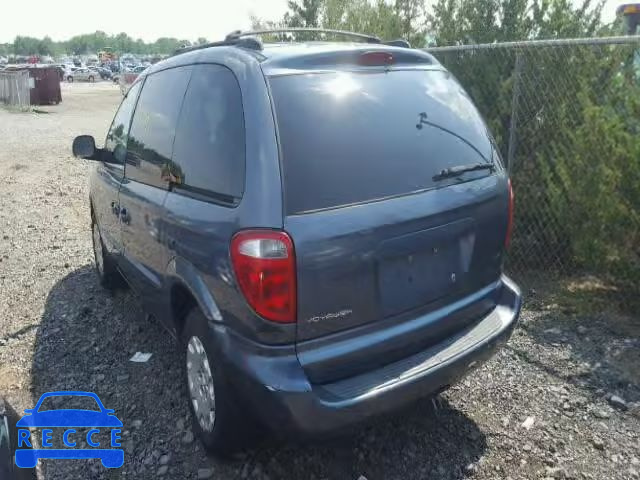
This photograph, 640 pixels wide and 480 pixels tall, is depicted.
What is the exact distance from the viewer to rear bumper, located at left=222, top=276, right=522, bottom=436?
218 cm

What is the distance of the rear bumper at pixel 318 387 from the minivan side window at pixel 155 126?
1.24 m

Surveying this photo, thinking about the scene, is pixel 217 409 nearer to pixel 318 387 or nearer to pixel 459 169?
pixel 318 387

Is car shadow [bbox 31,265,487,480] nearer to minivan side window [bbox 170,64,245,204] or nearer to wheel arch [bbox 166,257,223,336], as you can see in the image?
wheel arch [bbox 166,257,223,336]

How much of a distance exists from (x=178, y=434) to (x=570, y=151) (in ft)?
12.3

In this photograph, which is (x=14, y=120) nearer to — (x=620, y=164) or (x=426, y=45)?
(x=426, y=45)

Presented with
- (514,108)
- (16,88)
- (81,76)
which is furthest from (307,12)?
(81,76)

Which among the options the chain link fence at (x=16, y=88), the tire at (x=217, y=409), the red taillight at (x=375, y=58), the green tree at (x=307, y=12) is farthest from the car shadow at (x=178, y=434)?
the chain link fence at (x=16, y=88)

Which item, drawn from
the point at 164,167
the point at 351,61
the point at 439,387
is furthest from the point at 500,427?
the point at 164,167

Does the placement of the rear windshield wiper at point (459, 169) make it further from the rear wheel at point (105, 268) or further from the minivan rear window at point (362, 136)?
the rear wheel at point (105, 268)

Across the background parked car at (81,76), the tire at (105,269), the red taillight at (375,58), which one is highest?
the background parked car at (81,76)

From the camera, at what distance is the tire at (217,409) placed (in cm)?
246

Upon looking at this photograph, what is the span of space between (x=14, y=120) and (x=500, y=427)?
74.5 feet

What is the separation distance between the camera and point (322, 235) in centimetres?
219

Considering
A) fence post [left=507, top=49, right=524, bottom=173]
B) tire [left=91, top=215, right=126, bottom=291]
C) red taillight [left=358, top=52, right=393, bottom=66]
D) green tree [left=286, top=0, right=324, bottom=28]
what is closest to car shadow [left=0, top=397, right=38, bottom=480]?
red taillight [left=358, top=52, right=393, bottom=66]
